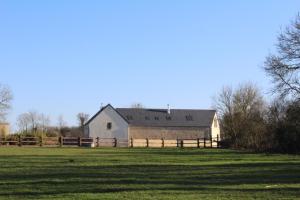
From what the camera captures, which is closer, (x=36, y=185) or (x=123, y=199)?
(x=123, y=199)

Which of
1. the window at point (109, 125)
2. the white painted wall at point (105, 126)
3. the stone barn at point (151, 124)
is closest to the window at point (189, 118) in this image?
the stone barn at point (151, 124)

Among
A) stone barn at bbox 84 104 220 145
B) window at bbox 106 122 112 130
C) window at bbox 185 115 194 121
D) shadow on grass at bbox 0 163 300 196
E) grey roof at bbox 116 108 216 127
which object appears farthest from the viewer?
window at bbox 185 115 194 121

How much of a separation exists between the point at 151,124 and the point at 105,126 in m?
9.44

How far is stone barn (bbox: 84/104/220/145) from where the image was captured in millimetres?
99188

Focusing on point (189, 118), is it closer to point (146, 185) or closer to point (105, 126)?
point (105, 126)

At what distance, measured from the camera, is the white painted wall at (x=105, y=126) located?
99.1 m

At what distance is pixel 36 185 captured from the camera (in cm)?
1678

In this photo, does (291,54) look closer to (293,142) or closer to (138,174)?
(293,142)

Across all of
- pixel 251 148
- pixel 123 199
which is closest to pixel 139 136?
pixel 251 148

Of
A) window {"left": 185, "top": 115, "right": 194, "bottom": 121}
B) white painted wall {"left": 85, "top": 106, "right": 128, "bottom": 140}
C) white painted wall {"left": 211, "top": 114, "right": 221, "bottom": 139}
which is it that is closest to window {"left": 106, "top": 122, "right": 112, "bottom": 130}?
white painted wall {"left": 85, "top": 106, "right": 128, "bottom": 140}

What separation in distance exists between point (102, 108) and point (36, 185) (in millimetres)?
83498

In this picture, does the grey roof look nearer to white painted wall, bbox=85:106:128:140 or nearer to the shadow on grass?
white painted wall, bbox=85:106:128:140

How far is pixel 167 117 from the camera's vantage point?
4173 inches

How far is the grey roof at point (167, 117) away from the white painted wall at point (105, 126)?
8.10ft
